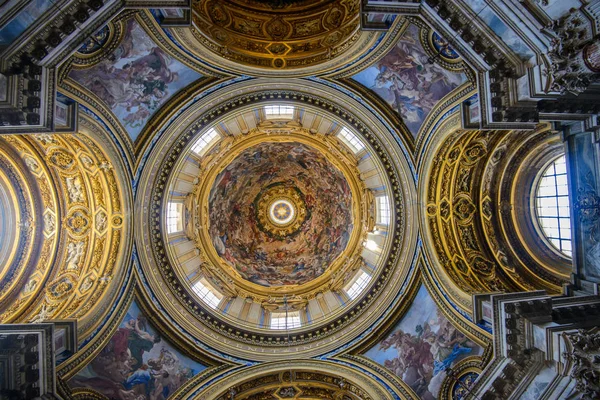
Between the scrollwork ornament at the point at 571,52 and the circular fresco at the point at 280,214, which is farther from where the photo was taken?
the circular fresco at the point at 280,214

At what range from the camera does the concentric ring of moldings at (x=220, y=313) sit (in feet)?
59.4

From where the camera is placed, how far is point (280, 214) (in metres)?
30.0

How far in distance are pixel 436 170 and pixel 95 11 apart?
14.4 m

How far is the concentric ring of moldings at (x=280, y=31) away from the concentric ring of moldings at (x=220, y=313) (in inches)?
49.7

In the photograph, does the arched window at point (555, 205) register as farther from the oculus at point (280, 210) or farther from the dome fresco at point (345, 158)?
the oculus at point (280, 210)

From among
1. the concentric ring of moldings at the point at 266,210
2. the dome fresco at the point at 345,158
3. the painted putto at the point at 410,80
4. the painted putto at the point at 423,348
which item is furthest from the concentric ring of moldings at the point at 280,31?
the painted putto at the point at 423,348

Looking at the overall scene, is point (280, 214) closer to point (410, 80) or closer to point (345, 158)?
point (345, 158)

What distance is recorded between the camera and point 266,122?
21.8 meters

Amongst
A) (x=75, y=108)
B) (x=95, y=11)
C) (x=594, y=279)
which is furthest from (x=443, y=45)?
(x=75, y=108)

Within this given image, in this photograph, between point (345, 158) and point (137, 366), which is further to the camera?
point (345, 158)

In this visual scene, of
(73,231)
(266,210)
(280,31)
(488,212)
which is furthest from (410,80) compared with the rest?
(266,210)

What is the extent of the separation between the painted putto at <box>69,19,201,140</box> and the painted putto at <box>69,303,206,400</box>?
9084 millimetres

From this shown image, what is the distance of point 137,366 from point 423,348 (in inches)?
532

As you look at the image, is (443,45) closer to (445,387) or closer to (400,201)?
(400,201)
